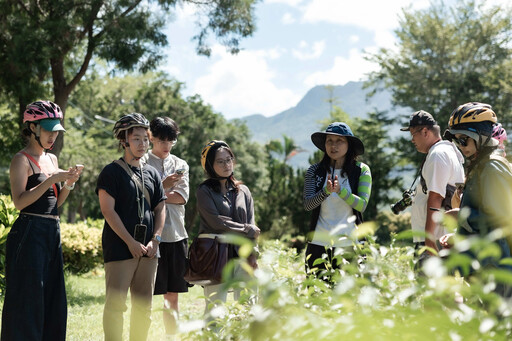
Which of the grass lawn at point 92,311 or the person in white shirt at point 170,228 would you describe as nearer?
the person in white shirt at point 170,228

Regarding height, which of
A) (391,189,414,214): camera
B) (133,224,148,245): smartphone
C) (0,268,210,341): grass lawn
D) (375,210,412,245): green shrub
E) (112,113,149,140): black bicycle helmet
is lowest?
(375,210,412,245): green shrub

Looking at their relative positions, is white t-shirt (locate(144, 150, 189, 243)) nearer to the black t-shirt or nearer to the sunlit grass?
the black t-shirt

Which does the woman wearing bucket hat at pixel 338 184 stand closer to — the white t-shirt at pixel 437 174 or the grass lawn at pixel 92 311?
the white t-shirt at pixel 437 174

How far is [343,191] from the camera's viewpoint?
16.0 ft

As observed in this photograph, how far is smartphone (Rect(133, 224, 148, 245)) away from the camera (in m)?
4.77

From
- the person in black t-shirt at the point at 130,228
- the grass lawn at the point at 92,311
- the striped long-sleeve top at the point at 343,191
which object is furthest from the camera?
the grass lawn at the point at 92,311

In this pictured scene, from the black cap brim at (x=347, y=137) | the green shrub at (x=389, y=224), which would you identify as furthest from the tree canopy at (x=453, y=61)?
the black cap brim at (x=347, y=137)

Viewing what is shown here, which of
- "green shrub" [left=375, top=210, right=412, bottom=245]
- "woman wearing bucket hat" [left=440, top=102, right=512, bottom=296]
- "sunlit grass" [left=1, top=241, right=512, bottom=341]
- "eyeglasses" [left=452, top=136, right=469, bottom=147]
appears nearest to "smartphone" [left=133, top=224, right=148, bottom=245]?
"woman wearing bucket hat" [left=440, top=102, right=512, bottom=296]

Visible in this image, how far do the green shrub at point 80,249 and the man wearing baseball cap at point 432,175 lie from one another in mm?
10370

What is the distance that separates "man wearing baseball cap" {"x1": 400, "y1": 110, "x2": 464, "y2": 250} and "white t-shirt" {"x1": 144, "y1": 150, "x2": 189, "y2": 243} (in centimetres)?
210

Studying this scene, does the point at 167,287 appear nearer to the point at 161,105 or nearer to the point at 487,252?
the point at 487,252

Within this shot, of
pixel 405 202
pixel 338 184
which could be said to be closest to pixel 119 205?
pixel 338 184

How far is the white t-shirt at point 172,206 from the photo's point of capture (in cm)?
552

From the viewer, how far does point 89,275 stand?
14.3m
